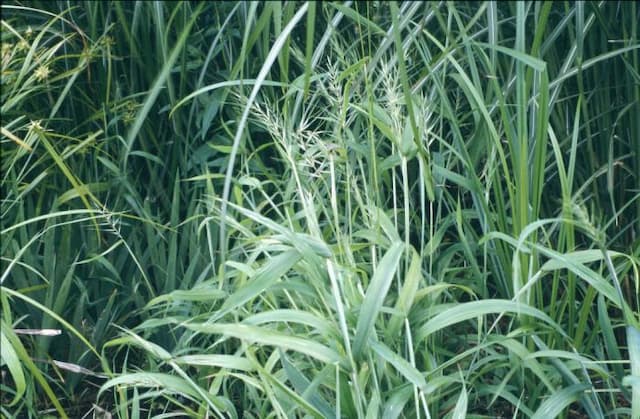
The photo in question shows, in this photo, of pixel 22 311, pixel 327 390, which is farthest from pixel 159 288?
pixel 327 390

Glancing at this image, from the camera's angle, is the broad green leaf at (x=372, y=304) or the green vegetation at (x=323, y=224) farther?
the green vegetation at (x=323, y=224)

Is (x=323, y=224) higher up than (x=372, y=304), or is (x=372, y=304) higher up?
(x=372, y=304)

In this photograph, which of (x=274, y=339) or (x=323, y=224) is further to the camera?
(x=323, y=224)

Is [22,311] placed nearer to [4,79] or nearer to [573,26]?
[4,79]

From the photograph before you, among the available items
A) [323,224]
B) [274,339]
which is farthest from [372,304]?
[323,224]

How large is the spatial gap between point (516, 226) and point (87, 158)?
0.89 m

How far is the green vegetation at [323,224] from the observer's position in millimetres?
1284

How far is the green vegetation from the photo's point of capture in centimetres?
128

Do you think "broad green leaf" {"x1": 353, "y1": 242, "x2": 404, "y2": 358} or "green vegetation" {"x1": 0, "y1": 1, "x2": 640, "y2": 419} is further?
"green vegetation" {"x1": 0, "y1": 1, "x2": 640, "y2": 419}

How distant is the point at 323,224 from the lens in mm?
1708

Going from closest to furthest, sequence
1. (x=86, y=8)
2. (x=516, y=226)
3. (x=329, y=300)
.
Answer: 1. (x=329, y=300)
2. (x=516, y=226)
3. (x=86, y=8)

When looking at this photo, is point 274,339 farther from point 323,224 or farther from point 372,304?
point 323,224

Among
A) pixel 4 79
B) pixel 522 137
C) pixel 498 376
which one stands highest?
pixel 4 79

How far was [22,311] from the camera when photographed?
168 centimetres
